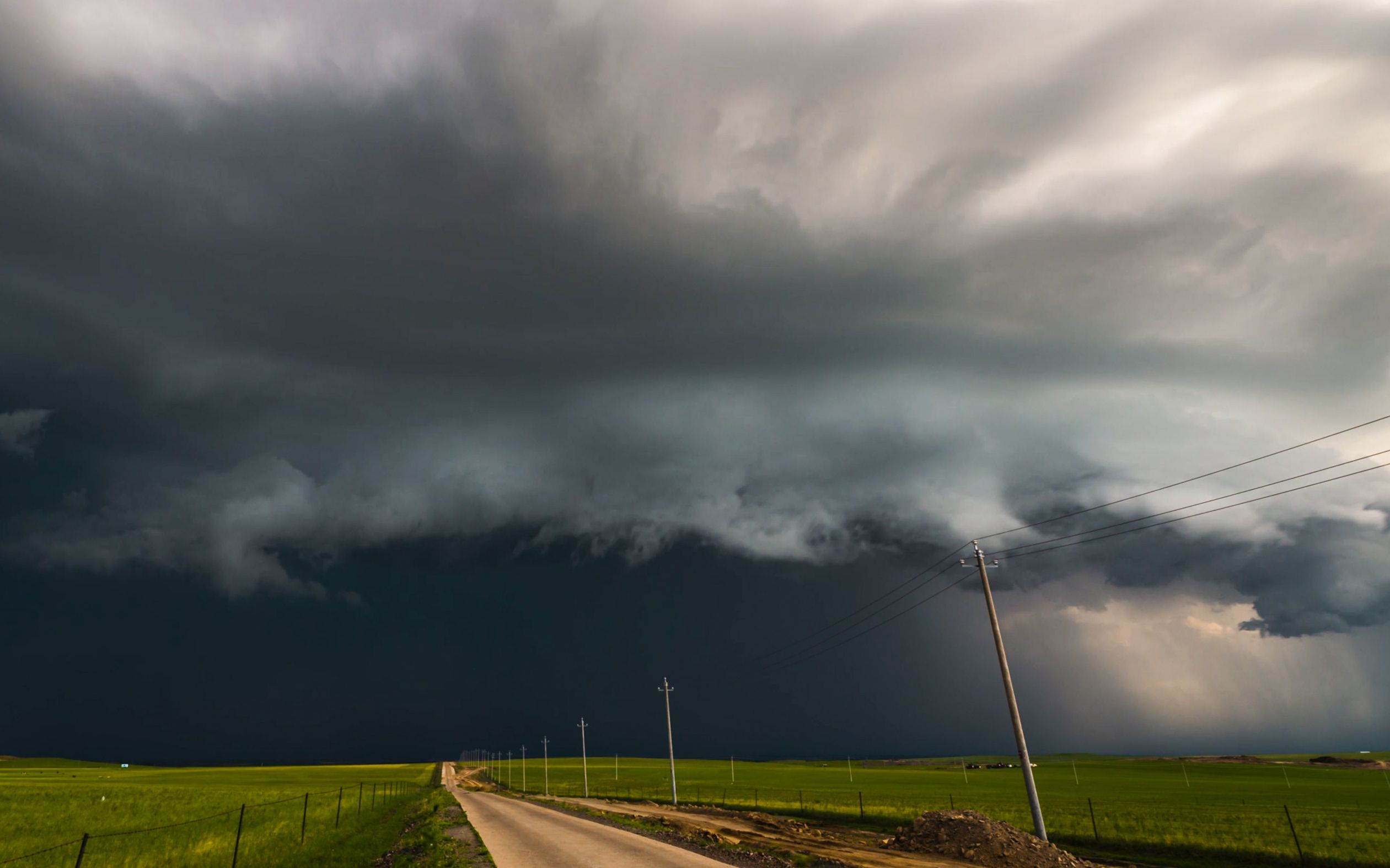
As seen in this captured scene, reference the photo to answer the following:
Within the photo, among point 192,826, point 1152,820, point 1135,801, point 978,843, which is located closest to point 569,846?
point 978,843

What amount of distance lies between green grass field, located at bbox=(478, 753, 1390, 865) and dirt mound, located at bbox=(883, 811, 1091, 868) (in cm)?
818

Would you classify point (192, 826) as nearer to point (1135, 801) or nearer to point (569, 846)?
point (569, 846)

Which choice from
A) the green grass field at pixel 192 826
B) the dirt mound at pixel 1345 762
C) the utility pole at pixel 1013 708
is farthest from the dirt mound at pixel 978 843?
the dirt mound at pixel 1345 762

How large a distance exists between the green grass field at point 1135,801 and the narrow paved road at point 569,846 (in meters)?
22.8

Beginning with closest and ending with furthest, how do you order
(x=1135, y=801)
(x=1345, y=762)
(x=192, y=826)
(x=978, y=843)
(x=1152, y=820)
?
(x=978, y=843) < (x=192, y=826) < (x=1152, y=820) < (x=1135, y=801) < (x=1345, y=762)

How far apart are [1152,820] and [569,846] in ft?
150

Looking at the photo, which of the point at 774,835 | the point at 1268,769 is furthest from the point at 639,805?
the point at 1268,769

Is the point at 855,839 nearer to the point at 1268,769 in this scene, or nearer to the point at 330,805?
the point at 330,805

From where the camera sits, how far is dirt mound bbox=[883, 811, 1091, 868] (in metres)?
A: 30.3

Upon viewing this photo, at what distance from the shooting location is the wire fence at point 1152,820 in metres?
36.1

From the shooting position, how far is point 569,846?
103 ft

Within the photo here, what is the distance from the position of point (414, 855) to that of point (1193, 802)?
79.3 meters

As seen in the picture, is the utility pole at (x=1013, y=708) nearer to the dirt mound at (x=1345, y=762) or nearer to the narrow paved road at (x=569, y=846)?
the narrow paved road at (x=569, y=846)

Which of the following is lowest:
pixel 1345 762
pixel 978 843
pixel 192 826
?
pixel 1345 762
